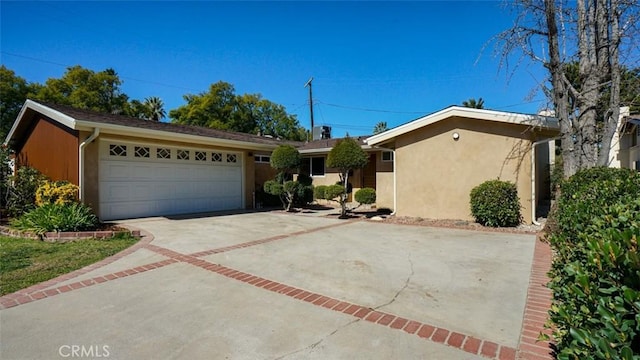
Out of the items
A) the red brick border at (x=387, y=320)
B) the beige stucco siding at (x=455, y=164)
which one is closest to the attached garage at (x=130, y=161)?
the beige stucco siding at (x=455, y=164)

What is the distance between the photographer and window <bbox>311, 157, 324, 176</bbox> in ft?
53.4

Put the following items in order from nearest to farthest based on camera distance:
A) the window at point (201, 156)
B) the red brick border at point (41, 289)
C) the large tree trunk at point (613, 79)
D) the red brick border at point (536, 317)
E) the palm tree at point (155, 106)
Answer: the red brick border at point (536, 317) < the red brick border at point (41, 289) < the large tree trunk at point (613, 79) < the window at point (201, 156) < the palm tree at point (155, 106)

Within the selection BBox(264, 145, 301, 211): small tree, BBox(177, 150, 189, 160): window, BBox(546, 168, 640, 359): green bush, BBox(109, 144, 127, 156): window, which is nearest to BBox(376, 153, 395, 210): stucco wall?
BBox(264, 145, 301, 211): small tree

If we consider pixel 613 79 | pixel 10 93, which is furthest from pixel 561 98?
pixel 10 93

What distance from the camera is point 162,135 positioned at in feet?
35.7

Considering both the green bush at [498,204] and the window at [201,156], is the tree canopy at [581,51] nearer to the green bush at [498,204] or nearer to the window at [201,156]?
the green bush at [498,204]

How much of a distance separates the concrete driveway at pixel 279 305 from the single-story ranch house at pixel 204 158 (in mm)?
4044

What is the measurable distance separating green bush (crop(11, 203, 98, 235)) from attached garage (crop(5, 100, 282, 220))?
4.11 ft

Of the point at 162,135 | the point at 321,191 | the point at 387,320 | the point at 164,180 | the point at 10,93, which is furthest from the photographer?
the point at 10,93

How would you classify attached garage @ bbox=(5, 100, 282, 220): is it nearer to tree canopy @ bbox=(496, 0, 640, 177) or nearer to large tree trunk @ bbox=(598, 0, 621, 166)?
tree canopy @ bbox=(496, 0, 640, 177)

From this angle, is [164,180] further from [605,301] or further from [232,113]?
[232,113]

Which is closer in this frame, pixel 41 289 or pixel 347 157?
pixel 41 289

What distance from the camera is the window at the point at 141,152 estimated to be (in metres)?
10.9

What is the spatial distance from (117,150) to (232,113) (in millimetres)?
27759
